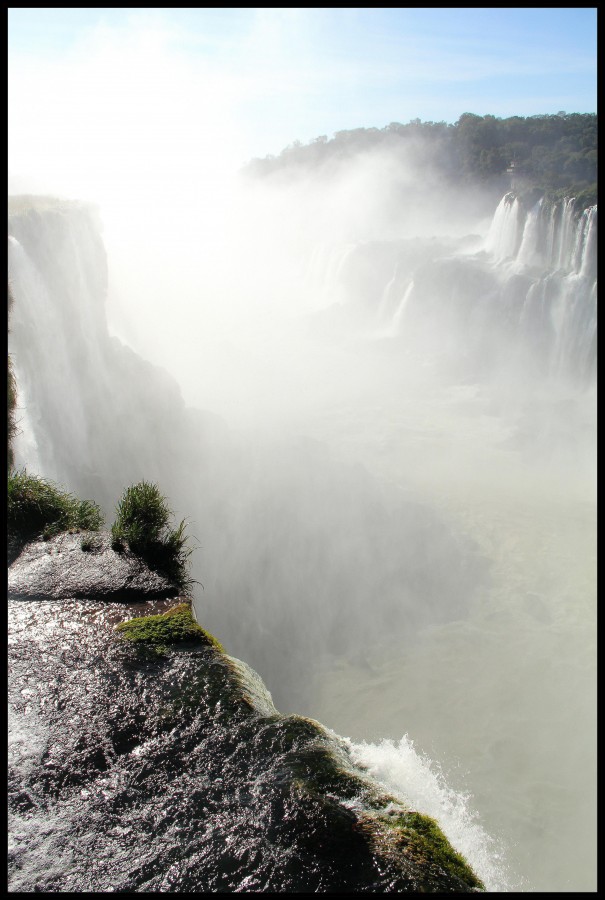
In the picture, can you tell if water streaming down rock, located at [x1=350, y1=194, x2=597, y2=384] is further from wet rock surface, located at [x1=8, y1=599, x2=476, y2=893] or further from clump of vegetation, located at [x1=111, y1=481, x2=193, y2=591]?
wet rock surface, located at [x1=8, y1=599, x2=476, y2=893]

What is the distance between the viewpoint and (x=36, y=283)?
1327 cm

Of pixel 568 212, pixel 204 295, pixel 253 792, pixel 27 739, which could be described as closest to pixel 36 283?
pixel 27 739

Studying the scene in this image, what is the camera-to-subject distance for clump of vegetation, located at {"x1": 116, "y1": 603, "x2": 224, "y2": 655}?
486 centimetres

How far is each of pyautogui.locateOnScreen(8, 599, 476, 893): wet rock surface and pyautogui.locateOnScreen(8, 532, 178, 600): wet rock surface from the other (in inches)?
28.3

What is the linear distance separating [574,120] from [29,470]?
7072cm

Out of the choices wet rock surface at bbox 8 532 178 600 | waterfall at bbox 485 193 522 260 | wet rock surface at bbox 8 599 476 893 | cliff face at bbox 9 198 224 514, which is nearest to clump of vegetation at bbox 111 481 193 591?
wet rock surface at bbox 8 532 178 600

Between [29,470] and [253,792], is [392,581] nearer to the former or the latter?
[29,470]

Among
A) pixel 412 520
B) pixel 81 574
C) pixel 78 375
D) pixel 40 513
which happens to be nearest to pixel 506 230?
pixel 412 520

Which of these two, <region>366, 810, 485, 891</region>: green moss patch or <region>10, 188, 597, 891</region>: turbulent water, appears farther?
<region>10, 188, 597, 891</region>: turbulent water

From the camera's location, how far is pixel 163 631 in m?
4.96

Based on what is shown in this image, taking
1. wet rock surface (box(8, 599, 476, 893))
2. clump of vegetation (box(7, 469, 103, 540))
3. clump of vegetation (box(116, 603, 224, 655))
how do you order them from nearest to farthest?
wet rock surface (box(8, 599, 476, 893)) → clump of vegetation (box(116, 603, 224, 655)) → clump of vegetation (box(7, 469, 103, 540))

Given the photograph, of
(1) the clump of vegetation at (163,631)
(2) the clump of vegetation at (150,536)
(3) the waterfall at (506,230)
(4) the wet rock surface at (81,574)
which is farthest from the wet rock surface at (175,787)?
(3) the waterfall at (506,230)

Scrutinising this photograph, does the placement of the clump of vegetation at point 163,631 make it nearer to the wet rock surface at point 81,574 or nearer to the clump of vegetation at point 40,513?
the wet rock surface at point 81,574

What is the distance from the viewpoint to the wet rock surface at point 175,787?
2980mm
